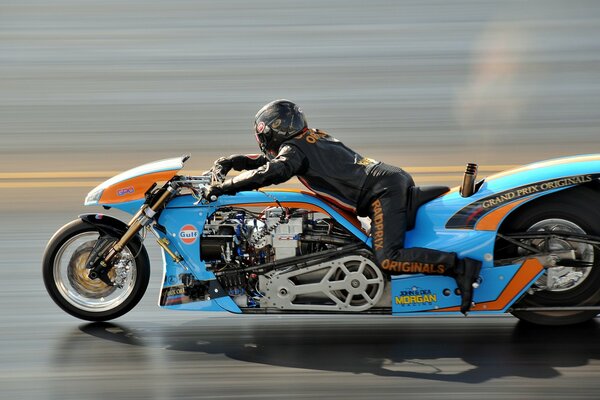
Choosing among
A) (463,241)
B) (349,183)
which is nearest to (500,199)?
(463,241)

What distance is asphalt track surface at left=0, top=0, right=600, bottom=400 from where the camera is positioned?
6.21 metres

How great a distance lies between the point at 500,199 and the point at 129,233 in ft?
8.77

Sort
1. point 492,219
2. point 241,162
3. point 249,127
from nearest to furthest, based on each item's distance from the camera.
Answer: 1. point 492,219
2. point 241,162
3. point 249,127

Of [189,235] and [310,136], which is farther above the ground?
[310,136]

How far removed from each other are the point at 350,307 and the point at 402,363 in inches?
25.8

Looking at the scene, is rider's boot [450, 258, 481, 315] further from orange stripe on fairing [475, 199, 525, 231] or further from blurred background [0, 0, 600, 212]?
blurred background [0, 0, 600, 212]

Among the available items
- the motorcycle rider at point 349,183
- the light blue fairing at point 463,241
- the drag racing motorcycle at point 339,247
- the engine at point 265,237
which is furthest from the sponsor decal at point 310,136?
the light blue fairing at point 463,241

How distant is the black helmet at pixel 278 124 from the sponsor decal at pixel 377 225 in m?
0.78

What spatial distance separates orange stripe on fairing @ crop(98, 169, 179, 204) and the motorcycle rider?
0.41 meters

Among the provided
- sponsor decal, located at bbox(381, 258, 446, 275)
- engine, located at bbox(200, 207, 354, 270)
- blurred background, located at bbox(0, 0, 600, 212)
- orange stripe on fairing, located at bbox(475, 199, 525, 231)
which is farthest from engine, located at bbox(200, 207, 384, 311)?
blurred background, located at bbox(0, 0, 600, 212)

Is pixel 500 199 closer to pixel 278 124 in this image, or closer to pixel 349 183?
pixel 349 183

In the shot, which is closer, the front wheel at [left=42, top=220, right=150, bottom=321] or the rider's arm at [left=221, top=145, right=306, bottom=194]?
the rider's arm at [left=221, top=145, right=306, bottom=194]

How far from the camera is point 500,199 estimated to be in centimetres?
677

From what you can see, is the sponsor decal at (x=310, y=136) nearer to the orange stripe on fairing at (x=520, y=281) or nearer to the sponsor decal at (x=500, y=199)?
the sponsor decal at (x=500, y=199)
